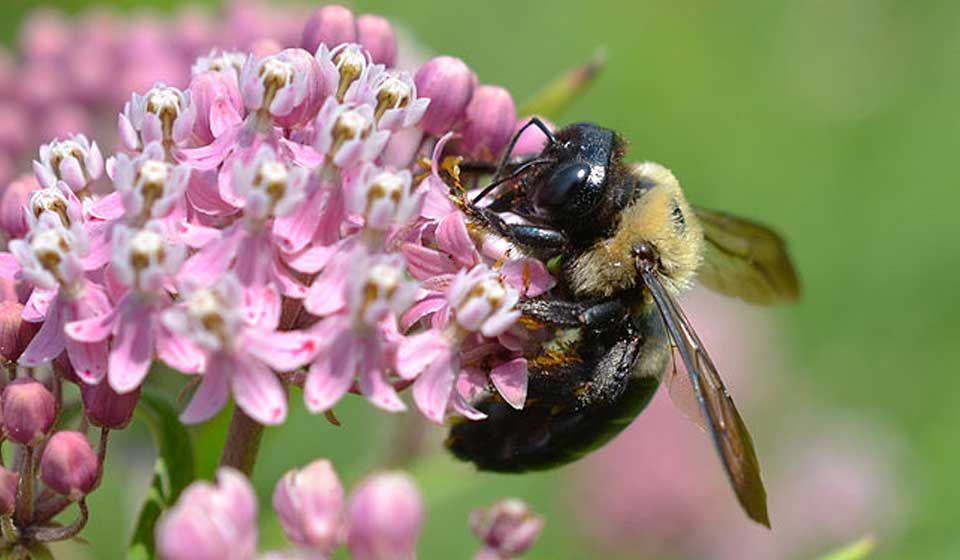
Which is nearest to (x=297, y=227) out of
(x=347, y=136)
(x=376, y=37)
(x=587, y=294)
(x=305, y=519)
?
(x=347, y=136)

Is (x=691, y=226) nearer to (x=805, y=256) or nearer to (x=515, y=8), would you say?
(x=805, y=256)

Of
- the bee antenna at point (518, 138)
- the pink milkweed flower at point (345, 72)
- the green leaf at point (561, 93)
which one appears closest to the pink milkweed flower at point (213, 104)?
the pink milkweed flower at point (345, 72)

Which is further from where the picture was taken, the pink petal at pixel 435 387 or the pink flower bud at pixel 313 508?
the pink petal at pixel 435 387

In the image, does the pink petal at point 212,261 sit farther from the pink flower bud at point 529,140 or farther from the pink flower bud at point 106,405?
the pink flower bud at point 529,140

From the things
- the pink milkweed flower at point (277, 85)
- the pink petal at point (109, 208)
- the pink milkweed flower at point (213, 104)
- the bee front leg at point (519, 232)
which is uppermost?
the pink milkweed flower at point (277, 85)

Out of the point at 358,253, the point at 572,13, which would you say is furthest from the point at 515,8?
the point at 358,253

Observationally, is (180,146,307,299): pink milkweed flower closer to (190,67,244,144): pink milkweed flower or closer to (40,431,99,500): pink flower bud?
(190,67,244,144): pink milkweed flower
